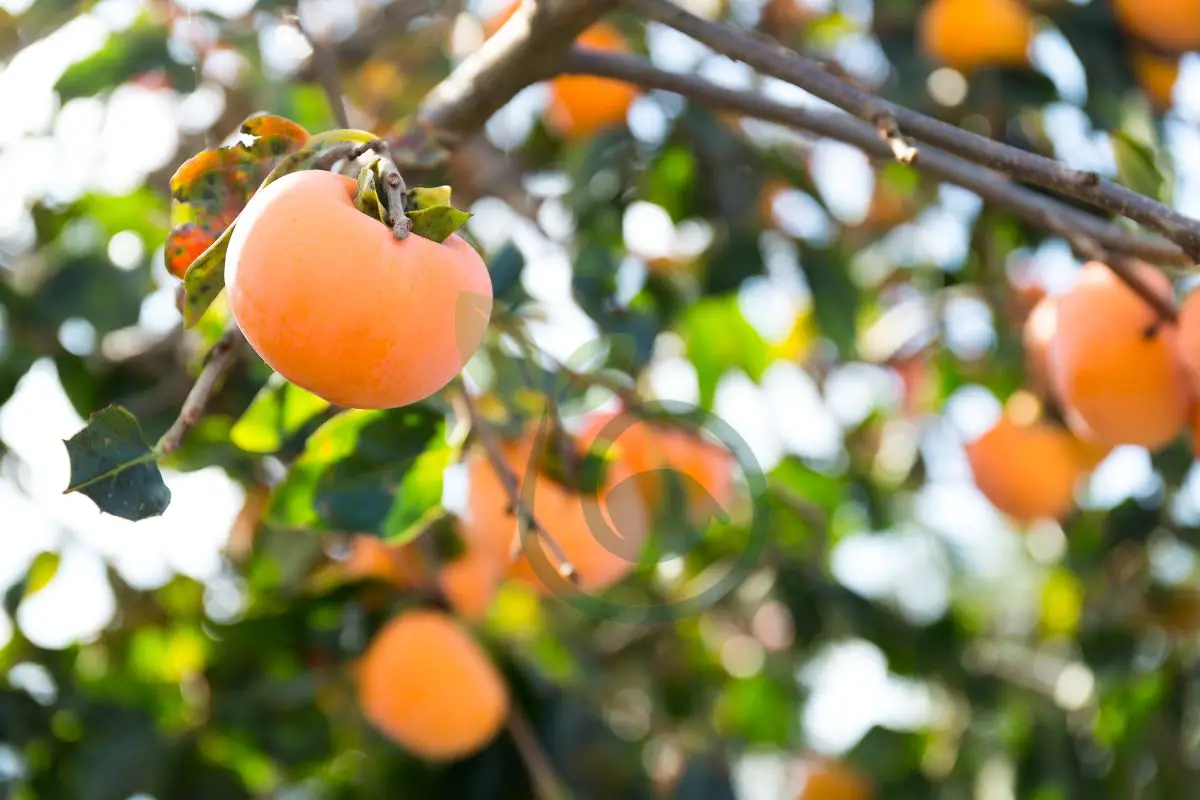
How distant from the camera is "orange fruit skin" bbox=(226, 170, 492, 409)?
1.96ft

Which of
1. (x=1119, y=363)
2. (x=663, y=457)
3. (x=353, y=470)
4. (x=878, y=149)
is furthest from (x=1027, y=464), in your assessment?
(x=353, y=470)

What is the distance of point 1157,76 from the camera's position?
61.1 inches

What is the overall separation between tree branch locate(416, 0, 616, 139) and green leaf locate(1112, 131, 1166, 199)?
677 millimetres

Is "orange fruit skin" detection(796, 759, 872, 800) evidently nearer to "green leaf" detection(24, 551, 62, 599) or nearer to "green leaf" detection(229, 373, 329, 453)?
"green leaf" detection(24, 551, 62, 599)

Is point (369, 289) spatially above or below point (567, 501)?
above

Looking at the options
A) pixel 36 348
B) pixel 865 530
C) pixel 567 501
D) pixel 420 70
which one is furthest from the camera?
pixel 865 530

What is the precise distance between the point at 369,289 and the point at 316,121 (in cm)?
94

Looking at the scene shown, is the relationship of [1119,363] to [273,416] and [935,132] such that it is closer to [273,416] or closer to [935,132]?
[935,132]

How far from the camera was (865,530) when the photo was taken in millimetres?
2086

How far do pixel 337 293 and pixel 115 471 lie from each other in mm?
181

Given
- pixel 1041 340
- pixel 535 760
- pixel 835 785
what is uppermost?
pixel 1041 340

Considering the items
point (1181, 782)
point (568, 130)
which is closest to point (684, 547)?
point (568, 130)

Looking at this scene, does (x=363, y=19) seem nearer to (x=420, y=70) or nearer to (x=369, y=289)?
(x=420, y=70)

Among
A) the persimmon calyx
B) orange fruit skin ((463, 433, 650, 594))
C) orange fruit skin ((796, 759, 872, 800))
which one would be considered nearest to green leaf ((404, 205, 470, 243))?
the persimmon calyx
